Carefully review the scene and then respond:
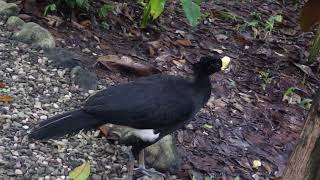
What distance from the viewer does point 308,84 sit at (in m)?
4.30

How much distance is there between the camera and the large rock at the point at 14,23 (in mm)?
3561

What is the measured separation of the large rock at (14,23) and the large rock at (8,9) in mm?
87

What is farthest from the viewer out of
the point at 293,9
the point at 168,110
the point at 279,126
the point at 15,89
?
the point at 293,9

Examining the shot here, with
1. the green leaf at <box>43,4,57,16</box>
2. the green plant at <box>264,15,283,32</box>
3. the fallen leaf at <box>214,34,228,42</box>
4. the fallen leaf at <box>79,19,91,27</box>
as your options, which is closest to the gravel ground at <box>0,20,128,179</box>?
the green leaf at <box>43,4,57,16</box>

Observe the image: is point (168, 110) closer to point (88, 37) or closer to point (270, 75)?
point (88, 37)

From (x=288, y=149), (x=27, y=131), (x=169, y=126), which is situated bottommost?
(x=288, y=149)

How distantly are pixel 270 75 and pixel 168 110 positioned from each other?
1916mm

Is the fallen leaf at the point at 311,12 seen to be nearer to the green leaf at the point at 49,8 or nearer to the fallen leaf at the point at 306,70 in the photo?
the green leaf at the point at 49,8

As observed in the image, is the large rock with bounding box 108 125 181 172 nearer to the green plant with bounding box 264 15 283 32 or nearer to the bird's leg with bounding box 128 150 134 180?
the bird's leg with bounding box 128 150 134 180

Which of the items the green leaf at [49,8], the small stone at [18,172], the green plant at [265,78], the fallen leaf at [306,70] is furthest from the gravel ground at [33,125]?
the fallen leaf at [306,70]

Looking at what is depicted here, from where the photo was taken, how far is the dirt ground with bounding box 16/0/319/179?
10.4ft

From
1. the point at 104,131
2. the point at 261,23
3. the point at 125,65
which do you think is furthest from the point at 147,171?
the point at 261,23

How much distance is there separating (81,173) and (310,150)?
4.45 ft

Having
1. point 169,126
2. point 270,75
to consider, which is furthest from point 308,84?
point 169,126
